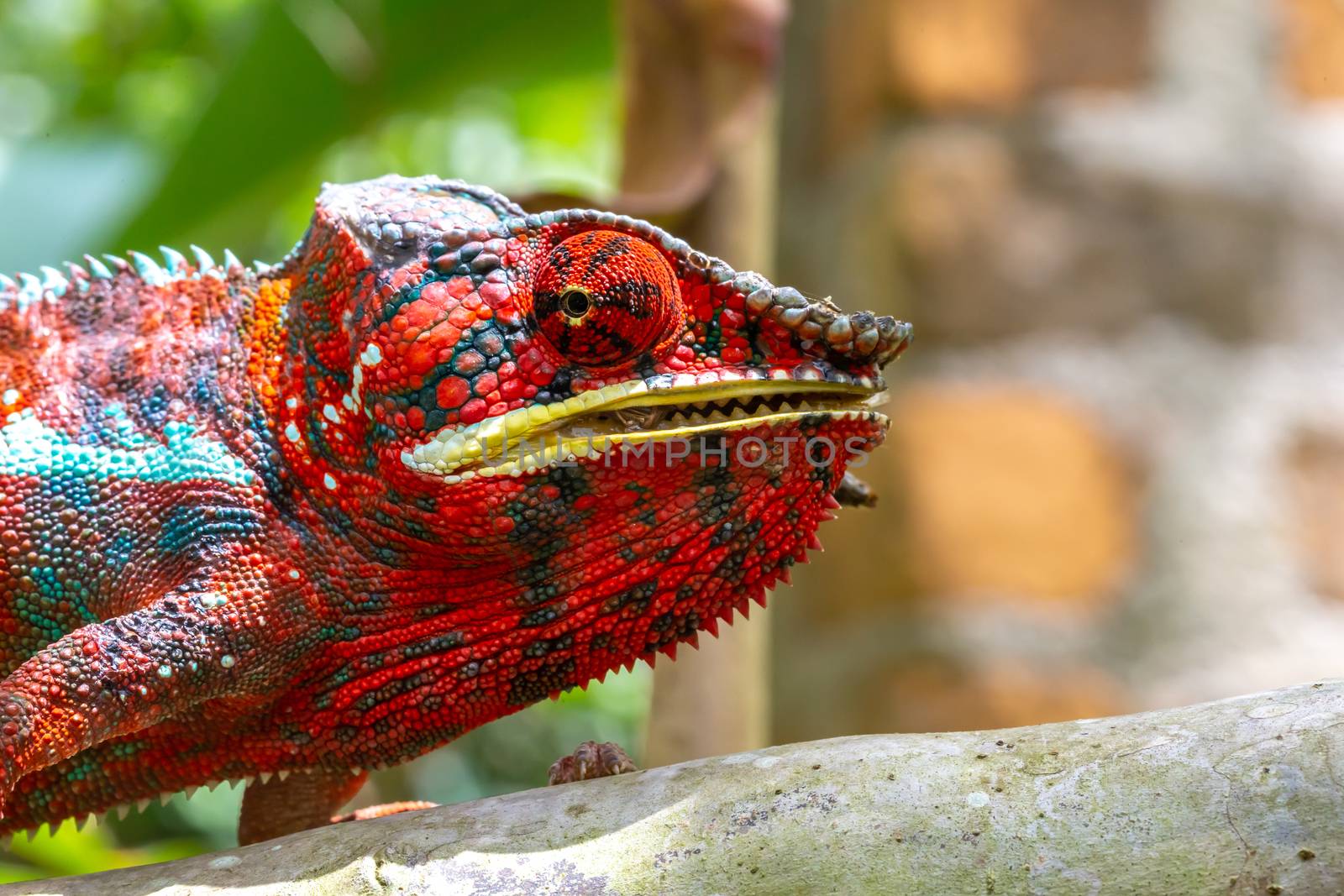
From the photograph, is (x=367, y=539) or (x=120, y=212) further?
(x=120, y=212)

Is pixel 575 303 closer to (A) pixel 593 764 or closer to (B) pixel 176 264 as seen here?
(A) pixel 593 764

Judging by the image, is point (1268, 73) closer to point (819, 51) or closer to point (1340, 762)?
point (819, 51)

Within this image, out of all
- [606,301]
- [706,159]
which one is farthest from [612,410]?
[706,159]

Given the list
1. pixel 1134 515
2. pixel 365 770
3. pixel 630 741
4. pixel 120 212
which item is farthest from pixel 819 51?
pixel 630 741

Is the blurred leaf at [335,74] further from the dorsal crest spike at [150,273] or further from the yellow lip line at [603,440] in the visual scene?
the yellow lip line at [603,440]

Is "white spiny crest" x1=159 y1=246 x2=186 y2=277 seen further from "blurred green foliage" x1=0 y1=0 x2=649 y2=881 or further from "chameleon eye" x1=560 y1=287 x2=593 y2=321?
"blurred green foliage" x1=0 y1=0 x2=649 y2=881

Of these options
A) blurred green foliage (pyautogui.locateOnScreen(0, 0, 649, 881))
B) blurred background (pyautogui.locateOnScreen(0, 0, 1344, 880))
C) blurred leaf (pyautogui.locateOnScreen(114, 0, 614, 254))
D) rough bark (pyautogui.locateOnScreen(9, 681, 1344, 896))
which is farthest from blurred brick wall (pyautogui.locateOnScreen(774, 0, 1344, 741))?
rough bark (pyautogui.locateOnScreen(9, 681, 1344, 896))
